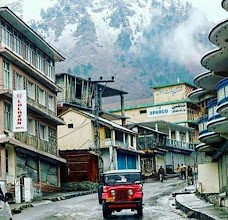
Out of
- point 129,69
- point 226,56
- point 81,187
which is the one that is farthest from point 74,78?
point 129,69

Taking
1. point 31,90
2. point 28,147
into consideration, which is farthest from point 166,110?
point 28,147

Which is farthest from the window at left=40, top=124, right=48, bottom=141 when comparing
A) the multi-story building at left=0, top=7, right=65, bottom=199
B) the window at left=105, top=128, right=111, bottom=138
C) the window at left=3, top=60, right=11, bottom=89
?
the window at left=105, top=128, right=111, bottom=138

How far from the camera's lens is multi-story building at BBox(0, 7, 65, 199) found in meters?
37.8

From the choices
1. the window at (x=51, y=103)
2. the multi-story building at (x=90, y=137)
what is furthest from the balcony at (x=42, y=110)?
the multi-story building at (x=90, y=137)

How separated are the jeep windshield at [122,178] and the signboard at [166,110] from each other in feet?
195

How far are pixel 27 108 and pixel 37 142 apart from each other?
10.5ft

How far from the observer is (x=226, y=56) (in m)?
27.3

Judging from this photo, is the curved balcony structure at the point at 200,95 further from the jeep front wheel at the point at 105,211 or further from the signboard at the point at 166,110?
the signboard at the point at 166,110

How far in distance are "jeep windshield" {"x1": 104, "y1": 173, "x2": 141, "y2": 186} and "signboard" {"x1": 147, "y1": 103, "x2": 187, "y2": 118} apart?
2337 inches

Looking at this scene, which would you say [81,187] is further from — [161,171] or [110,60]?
[110,60]

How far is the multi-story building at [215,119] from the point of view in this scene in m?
23.9

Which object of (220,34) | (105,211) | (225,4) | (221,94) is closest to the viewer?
(225,4)

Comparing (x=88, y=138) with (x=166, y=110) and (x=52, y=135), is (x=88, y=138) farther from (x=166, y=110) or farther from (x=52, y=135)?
(x=166, y=110)

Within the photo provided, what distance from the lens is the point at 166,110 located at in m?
86.8
